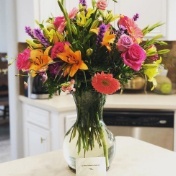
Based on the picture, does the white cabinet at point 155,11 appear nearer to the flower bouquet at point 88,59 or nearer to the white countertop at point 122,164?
the white countertop at point 122,164

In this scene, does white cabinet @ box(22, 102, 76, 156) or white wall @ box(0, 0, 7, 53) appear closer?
white cabinet @ box(22, 102, 76, 156)

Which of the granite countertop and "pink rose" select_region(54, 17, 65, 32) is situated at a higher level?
"pink rose" select_region(54, 17, 65, 32)

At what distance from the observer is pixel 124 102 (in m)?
2.79

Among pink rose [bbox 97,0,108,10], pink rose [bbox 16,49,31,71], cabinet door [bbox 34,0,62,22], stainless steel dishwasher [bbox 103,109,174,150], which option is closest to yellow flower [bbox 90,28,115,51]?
pink rose [bbox 97,0,108,10]

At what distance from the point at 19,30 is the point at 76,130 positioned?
1.99 meters

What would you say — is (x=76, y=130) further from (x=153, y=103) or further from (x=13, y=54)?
(x=13, y=54)

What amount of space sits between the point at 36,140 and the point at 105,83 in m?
1.86

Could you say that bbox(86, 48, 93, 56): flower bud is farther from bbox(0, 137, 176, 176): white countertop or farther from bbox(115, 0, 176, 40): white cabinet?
bbox(115, 0, 176, 40): white cabinet

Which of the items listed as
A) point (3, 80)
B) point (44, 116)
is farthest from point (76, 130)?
point (3, 80)

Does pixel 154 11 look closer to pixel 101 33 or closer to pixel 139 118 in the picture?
pixel 139 118

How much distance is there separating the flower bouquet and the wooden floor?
2784mm

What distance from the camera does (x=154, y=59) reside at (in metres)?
1.28

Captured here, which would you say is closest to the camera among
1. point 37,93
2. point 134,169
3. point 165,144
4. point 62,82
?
point 62,82

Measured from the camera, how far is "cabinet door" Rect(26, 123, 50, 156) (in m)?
2.74
